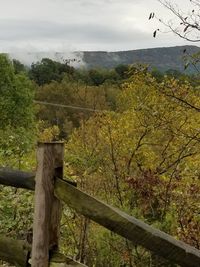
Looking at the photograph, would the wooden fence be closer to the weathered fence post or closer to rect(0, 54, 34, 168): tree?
the weathered fence post

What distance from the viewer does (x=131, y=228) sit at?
2.28 meters

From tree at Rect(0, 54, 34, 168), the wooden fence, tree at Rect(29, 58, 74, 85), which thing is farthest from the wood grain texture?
tree at Rect(29, 58, 74, 85)

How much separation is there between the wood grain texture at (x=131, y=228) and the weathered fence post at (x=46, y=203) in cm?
5

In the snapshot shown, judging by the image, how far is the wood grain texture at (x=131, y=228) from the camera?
214cm

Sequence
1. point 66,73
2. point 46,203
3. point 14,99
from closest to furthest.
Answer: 1. point 46,203
2. point 14,99
3. point 66,73

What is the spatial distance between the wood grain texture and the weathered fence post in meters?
0.05

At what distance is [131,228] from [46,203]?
0.57 m

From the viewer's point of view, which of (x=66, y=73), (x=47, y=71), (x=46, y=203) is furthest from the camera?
(x=47, y=71)

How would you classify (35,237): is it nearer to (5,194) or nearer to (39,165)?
(39,165)

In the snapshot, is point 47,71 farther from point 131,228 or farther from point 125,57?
point 131,228

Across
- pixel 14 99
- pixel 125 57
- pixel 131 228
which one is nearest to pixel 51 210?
pixel 131 228

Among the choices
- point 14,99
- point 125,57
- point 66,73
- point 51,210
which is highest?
point 125,57

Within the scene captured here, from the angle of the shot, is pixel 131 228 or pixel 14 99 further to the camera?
pixel 14 99

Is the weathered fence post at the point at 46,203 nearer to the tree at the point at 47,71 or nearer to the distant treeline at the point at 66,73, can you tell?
the distant treeline at the point at 66,73
